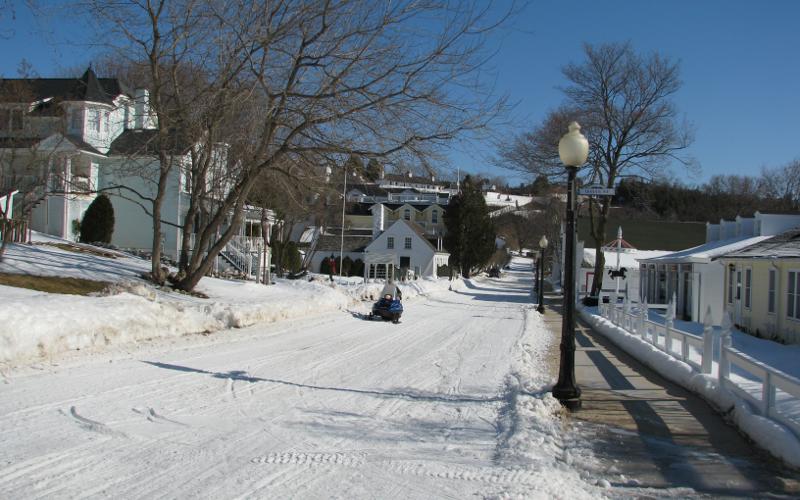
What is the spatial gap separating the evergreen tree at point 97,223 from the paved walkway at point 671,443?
25.6 m

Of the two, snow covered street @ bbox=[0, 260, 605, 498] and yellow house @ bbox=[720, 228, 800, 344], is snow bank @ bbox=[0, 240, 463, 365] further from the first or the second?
yellow house @ bbox=[720, 228, 800, 344]

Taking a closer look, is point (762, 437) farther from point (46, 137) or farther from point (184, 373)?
point (46, 137)

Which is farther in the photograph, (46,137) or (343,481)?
(46,137)

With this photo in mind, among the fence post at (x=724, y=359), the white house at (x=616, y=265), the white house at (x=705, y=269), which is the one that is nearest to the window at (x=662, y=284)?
the white house at (x=705, y=269)

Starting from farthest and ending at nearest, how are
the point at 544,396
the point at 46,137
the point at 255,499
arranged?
the point at 46,137 → the point at 544,396 → the point at 255,499

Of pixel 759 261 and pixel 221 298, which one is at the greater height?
pixel 759 261

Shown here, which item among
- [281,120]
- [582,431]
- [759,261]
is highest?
[281,120]

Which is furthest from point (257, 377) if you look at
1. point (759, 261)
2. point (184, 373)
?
point (759, 261)

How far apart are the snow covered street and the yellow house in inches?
440

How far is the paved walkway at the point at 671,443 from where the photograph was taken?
6.29m

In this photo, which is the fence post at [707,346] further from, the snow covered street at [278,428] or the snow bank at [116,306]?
the snow bank at [116,306]

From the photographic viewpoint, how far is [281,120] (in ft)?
59.3

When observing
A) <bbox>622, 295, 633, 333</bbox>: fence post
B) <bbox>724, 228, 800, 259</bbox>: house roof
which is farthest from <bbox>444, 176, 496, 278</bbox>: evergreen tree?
<bbox>622, 295, 633, 333</bbox>: fence post

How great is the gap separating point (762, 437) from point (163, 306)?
11.7m
